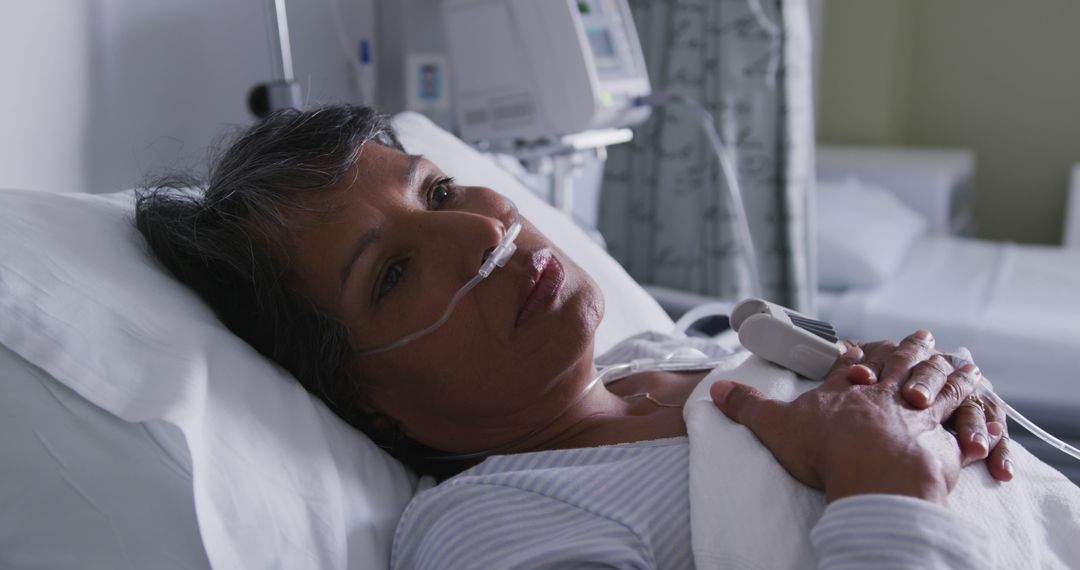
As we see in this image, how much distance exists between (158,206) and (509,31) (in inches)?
39.9

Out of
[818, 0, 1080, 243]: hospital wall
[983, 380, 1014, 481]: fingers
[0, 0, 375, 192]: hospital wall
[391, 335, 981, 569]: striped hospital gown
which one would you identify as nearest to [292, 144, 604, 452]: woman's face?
[391, 335, 981, 569]: striped hospital gown

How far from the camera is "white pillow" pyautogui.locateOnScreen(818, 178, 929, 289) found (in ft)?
10.1

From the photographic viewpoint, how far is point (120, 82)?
1619 mm

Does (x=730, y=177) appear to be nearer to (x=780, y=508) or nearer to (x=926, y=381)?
(x=926, y=381)

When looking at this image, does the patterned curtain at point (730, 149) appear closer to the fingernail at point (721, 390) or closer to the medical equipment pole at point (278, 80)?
the medical equipment pole at point (278, 80)

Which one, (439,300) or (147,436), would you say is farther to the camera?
(439,300)

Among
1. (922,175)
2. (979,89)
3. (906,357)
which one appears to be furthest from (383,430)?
(979,89)

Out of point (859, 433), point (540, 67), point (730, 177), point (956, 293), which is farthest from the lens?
point (956, 293)

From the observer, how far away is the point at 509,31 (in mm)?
2018

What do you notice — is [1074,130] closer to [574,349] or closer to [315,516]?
[574,349]

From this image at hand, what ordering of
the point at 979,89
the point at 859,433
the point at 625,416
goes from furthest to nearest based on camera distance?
the point at 979,89 → the point at 625,416 → the point at 859,433

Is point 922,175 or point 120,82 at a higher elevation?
point 120,82

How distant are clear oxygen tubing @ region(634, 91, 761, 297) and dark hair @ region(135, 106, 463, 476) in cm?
111

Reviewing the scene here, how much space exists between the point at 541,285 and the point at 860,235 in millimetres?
2294
